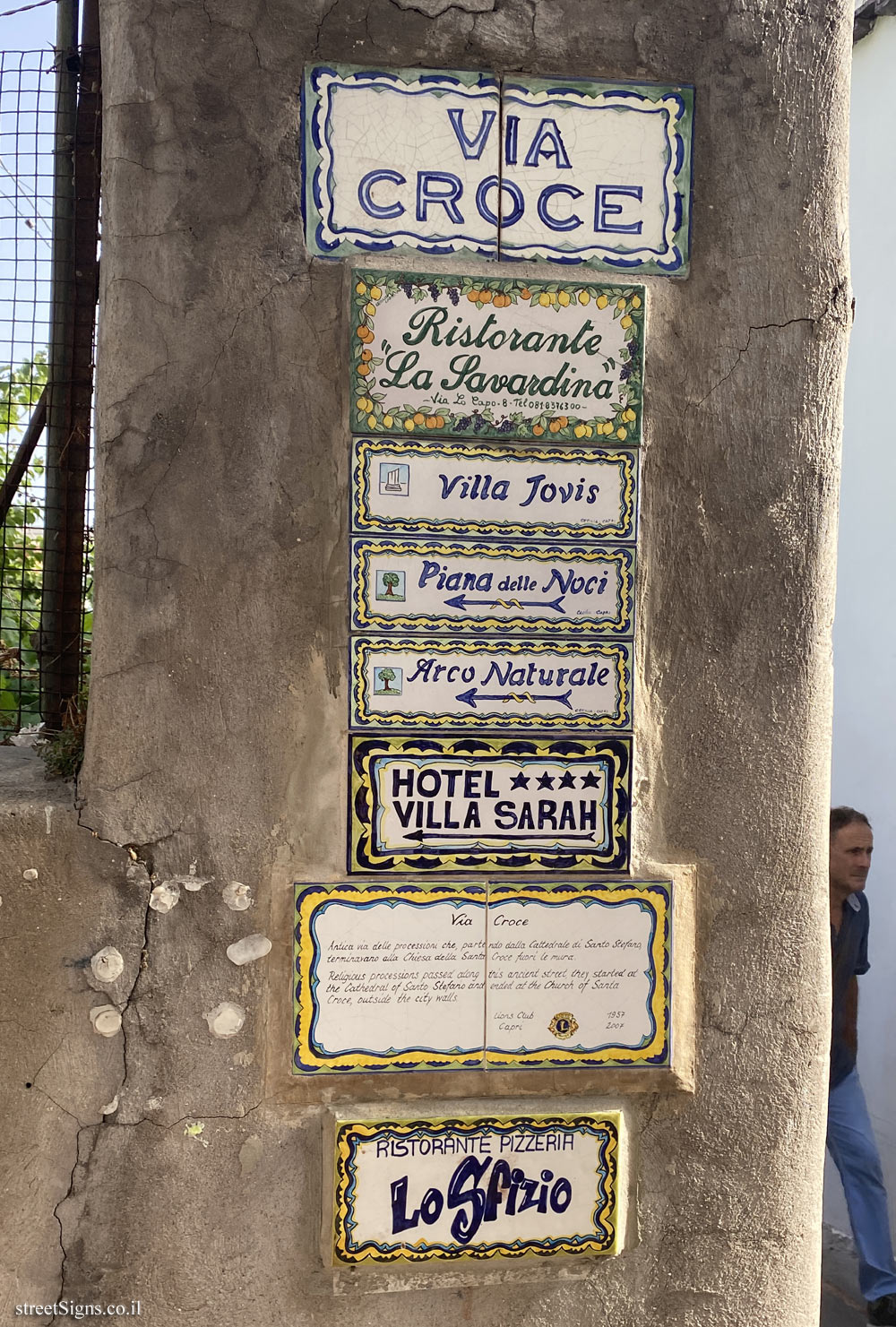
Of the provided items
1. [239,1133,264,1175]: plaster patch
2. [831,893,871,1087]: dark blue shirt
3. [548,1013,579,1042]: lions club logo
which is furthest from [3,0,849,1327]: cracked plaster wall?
[831,893,871,1087]: dark blue shirt

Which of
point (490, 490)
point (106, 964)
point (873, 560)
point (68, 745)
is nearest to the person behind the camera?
point (106, 964)

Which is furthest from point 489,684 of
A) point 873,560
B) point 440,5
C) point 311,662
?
point 873,560

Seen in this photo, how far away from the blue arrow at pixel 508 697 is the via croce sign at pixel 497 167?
0.89 meters

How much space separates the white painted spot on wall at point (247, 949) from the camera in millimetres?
2016

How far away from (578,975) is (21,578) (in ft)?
5.90

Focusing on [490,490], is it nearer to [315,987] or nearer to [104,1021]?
[315,987]

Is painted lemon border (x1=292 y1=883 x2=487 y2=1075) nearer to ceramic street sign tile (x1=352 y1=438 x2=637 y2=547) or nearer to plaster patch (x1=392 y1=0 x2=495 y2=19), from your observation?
ceramic street sign tile (x1=352 y1=438 x2=637 y2=547)

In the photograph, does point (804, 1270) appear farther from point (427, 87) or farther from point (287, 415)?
point (427, 87)

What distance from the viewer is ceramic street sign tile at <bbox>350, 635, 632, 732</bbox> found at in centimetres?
206

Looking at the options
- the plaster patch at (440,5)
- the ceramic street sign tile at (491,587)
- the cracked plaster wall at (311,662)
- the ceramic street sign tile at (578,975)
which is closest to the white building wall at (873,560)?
the cracked plaster wall at (311,662)

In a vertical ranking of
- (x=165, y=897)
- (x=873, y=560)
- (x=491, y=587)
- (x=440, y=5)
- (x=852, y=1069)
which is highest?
(x=440, y=5)

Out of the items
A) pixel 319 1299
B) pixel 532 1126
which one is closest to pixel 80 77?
pixel 532 1126

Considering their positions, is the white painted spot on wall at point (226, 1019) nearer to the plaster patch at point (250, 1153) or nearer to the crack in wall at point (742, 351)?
the plaster patch at point (250, 1153)

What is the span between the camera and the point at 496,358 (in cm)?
210
